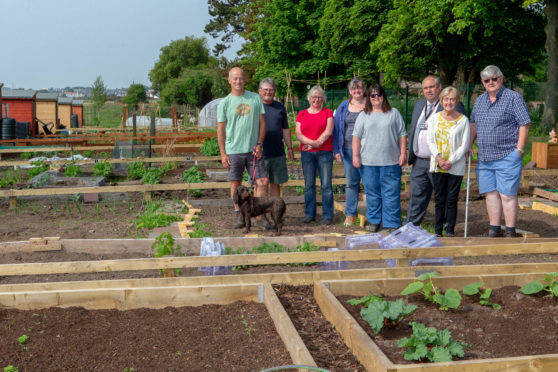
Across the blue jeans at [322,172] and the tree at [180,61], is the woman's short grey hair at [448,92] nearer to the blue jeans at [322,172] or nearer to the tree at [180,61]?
the blue jeans at [322,172]

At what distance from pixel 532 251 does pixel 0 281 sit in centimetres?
438

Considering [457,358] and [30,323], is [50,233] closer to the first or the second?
[30,323]

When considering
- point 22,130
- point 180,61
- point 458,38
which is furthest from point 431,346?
point 180,61

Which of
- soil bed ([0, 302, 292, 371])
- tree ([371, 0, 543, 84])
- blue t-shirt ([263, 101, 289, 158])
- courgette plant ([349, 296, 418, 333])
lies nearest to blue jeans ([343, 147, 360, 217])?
blue t-shirt ([263, 101, 289, 158])

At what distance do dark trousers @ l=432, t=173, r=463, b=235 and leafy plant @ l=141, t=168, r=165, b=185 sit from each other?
17.5 feet

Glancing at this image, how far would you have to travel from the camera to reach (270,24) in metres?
41.5

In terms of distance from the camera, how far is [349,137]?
676 cm

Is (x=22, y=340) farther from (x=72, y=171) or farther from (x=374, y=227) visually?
(x=72, y=171)

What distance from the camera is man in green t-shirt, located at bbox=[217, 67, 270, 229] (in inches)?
255

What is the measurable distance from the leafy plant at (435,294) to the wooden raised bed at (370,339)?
170 millimetres

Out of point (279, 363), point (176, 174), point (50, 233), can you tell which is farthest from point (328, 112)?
point (176, 174)

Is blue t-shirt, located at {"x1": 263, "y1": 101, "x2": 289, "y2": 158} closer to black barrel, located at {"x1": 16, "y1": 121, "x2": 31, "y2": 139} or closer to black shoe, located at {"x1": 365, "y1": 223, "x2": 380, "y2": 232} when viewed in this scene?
black shoe, located at {"x1": 365, "y1": 223, "x2": 380, "y2": 232}

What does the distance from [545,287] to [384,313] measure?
4.60 ft

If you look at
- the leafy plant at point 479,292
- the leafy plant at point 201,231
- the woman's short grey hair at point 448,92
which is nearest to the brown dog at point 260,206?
the leafy plant at point 201,231
